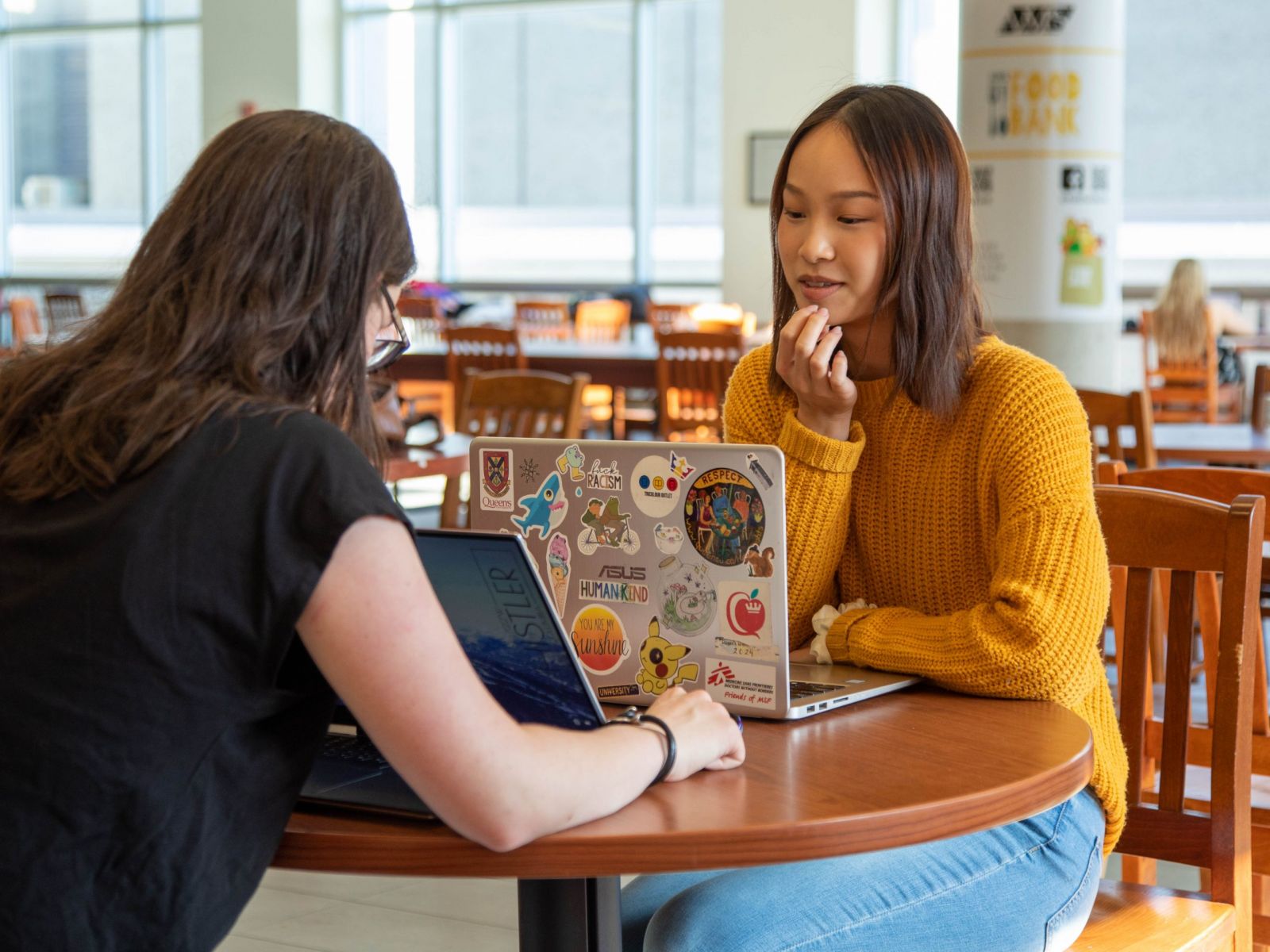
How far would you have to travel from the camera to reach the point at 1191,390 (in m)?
7.50

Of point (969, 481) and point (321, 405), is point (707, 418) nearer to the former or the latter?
point (969, 481)

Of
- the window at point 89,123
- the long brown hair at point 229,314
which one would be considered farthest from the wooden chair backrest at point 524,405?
the window at point 89,123

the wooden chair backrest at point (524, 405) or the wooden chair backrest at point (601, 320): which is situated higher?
the wooden chair backrest at point (601, 320)

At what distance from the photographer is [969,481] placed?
1.50 m

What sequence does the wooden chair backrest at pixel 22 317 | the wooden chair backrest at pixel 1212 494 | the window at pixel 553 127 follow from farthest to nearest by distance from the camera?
the window at pixel 553 127
the wooden chair backrest at pixel 22 317
the wooden chair backrest at pixel 1212 494

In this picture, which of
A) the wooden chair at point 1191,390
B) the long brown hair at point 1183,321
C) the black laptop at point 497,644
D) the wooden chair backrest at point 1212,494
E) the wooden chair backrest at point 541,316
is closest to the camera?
the black laptop at point 497,644

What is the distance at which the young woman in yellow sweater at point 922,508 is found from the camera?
130 centimetres

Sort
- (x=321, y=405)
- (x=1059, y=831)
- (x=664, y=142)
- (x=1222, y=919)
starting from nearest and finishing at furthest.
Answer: (x=321, y=405) → (x=1059, y=831) → (x=1222, y=919) → (x=664, y=142)

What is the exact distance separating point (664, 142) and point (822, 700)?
10121 millimetres

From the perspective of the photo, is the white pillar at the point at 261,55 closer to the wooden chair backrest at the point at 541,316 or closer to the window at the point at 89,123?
the window at the point at 89,123

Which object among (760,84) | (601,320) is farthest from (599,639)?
(760,84)

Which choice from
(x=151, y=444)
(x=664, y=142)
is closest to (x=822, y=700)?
(x=151, y=444)

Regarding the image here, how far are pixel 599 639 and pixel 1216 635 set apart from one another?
101 centimetres

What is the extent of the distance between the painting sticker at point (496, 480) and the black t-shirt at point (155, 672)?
1.37 ft
